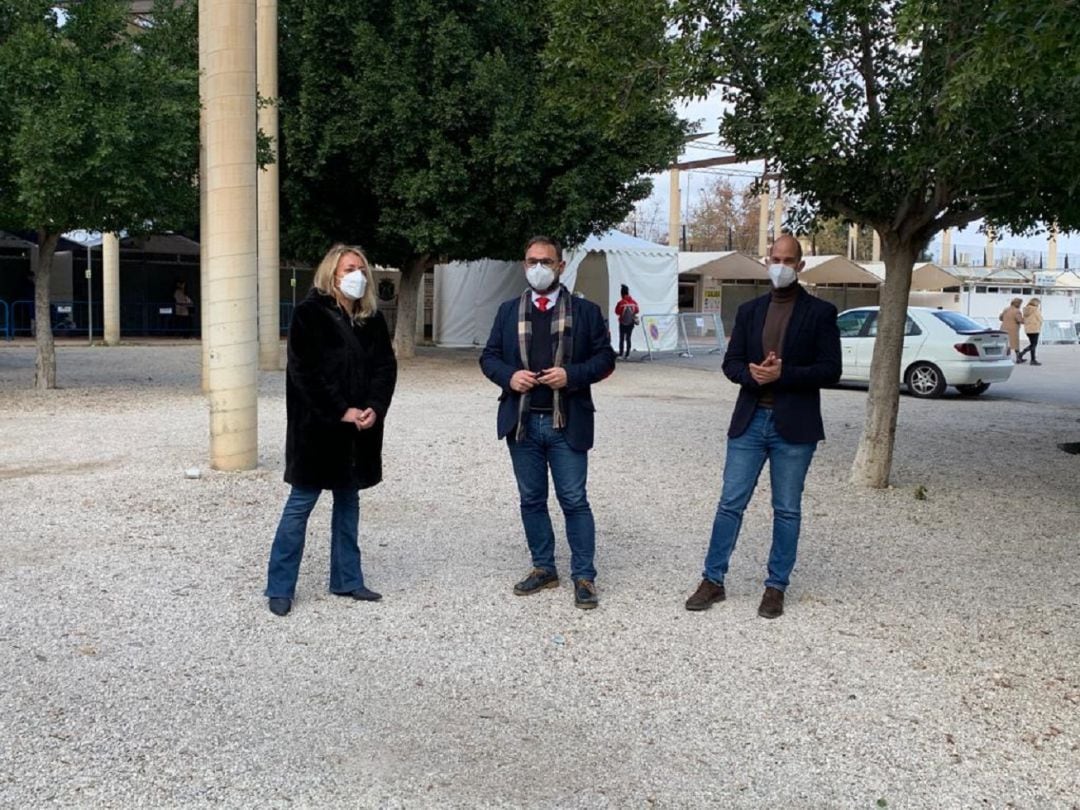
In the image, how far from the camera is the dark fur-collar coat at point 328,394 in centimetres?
538

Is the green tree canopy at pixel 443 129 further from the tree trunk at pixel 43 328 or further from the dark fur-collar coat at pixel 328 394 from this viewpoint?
the dark fur-collar coat at pixel 328 394

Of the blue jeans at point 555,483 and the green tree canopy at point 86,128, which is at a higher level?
the green tree canopy at point 86,128

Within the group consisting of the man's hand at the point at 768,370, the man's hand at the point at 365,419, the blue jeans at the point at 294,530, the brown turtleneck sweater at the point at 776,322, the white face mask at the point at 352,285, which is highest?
the white face mask at the point at 352,285

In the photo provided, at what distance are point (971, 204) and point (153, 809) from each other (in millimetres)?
7643

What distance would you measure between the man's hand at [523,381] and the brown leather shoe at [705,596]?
55.6 inches

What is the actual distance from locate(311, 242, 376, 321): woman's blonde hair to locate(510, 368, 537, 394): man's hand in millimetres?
854

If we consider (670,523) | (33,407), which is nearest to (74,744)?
(670,523)

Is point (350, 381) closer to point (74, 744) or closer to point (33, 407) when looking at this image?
point (74, 744)

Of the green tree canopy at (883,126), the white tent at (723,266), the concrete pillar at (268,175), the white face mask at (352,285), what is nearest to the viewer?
the white face mask at (352,285)

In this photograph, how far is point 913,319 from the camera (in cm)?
1827

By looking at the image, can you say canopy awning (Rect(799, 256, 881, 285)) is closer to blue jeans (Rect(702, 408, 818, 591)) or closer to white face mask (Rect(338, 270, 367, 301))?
blue jeans (Rect(702, 408, 818, 591))

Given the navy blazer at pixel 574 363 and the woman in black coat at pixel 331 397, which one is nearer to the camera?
the woman in black coat at pixel 331 397

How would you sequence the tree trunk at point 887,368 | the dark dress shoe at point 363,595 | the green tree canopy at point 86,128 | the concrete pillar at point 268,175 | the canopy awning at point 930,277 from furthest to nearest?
1. the canopy awning at point 930,277
2. the concrete pillar at point 268,175
3. the green tree canopy at point 86,128
4. the tree trunk at point 887,368
5. the dark dress shoe at point 363,595

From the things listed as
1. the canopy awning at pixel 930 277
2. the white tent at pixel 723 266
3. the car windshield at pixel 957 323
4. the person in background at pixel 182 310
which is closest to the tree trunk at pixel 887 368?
the car windshield at pixel 957 323
